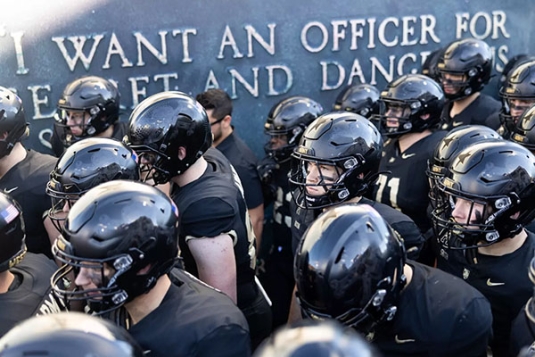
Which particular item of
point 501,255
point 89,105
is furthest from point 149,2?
point 501,255

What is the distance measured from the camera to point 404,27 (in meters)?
6.59

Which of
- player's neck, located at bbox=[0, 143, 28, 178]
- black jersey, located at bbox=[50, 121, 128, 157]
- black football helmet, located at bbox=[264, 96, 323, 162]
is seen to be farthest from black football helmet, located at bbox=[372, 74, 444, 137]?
player's neck, located at bbox=[0, 143, 28, 178]

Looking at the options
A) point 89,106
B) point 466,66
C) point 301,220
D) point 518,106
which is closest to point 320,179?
point 301,220

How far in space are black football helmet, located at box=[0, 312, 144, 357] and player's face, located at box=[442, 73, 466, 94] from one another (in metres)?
4.44

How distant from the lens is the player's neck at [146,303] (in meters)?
2.28

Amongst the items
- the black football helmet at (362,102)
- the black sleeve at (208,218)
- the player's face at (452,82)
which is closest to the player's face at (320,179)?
the black sleeve at (208,218)

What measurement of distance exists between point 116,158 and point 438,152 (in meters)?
1.83

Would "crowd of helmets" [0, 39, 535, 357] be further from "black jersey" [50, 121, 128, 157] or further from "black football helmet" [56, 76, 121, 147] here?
"black jersey" [50, 121, 128, 157]

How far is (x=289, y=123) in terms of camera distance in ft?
15.4

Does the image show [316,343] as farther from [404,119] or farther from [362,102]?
[362,102]

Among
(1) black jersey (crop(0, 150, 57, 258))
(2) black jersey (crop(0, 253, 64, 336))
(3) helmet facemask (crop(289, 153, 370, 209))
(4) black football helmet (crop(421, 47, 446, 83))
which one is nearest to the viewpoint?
(2) black jersey (crop(0, 253, 64, 336))

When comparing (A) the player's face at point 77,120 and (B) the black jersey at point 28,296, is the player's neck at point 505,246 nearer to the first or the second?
(B) the black jersey at point 28,296

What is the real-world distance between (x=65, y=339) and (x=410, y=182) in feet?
9.52

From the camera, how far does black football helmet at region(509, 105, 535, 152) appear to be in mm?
3900
